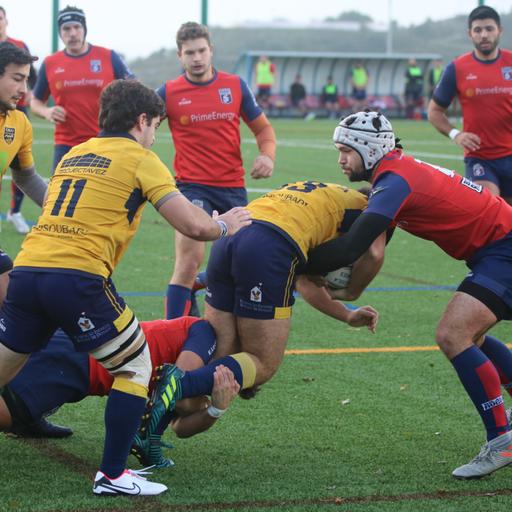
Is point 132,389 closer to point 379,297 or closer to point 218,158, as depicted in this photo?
point 218,158

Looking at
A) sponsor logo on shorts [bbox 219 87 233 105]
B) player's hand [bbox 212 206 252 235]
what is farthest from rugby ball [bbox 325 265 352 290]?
sponsor logo on shorts [bbox 219 87 233 105]

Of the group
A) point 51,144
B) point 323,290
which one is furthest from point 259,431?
point 51,144

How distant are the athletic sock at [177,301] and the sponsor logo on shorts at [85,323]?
3289 millimetres

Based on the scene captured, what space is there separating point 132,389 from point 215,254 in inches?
44.2

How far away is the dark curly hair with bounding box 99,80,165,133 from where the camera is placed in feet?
15.8

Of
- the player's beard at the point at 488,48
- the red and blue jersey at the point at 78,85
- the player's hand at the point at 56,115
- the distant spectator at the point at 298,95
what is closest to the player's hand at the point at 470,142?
the player's beard at the point at 488,48

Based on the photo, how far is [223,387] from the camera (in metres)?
5.16

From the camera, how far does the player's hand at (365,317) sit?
581cm

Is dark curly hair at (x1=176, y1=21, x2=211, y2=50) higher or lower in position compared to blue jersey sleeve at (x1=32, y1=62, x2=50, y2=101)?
higher

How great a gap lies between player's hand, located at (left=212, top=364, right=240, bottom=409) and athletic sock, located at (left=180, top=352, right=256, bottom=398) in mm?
42

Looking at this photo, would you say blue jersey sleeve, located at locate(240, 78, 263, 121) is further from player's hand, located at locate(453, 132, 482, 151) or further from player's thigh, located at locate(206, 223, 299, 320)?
player's thigh, located at locate(206, 223, 299, 320)

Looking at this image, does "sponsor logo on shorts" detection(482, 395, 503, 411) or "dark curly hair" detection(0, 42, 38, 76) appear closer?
"sponsor logo on shorts" detection(482, 395, 503, 411)

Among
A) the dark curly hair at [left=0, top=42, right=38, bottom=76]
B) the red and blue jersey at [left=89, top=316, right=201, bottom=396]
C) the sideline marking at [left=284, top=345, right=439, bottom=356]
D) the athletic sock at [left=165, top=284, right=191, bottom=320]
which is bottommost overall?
the sideline marking at [left=284, top=345, right=439, bottom=356]

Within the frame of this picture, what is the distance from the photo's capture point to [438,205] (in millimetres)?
5246
